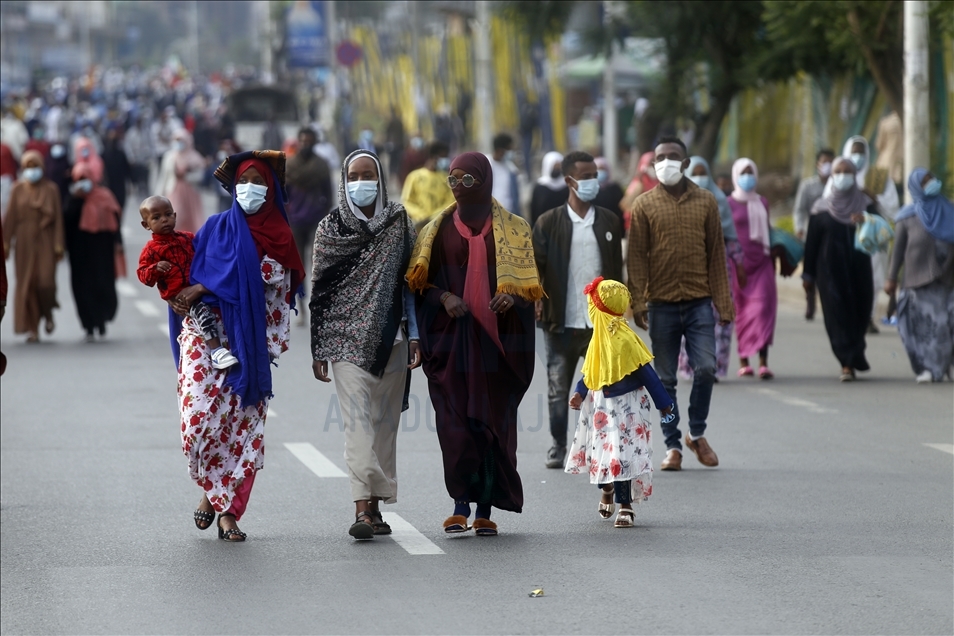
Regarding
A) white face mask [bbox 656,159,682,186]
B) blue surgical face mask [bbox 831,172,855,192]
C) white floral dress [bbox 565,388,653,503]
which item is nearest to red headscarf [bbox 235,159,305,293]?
white floral dress [bbox 565,388,653,503]

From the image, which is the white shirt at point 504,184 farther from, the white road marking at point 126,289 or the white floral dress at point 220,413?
the white floral dress at point 220,413

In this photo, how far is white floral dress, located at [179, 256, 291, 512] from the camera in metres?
7.59

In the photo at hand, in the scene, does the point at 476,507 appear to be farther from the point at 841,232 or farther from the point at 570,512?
the point at 841,232

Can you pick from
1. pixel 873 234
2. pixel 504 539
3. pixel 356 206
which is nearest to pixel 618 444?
pixel 504 539

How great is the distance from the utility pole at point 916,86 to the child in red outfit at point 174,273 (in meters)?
9.82

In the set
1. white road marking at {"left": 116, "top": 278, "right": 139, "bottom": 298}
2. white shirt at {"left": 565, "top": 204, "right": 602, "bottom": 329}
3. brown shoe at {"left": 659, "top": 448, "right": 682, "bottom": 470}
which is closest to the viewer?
white shirt at {"left": 565, "top": 204, "right": 602, "bottom": 329}

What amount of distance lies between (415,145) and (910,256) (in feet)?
52.3

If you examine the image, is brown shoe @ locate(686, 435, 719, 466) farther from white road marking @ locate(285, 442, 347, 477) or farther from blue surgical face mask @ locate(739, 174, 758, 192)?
blue surgical face mask @ locate(739, 174, 758, 192)

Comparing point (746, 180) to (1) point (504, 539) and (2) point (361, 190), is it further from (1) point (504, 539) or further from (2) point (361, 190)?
(2) point (361, 190)

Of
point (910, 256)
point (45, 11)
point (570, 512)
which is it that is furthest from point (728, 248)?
point (45, 11)

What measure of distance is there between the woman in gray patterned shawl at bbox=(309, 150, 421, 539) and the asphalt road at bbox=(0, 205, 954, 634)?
443 millimetres

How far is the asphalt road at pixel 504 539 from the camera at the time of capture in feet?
21.1

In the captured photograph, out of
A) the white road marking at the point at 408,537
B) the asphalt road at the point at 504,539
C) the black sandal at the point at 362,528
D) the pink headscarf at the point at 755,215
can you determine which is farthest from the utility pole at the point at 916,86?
the black sandal at the point at 362,528

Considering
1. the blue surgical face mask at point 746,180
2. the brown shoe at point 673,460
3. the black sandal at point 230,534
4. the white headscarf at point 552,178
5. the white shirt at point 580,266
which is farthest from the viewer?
the white headscarf at point 552,178
